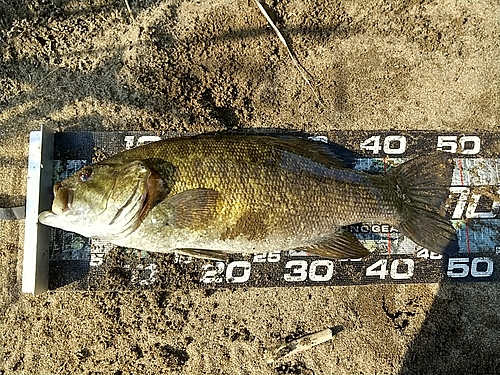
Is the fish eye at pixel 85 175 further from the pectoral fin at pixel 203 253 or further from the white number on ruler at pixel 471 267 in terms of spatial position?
the white number on ruler at pixel 471 267

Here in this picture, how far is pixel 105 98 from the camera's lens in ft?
10.7

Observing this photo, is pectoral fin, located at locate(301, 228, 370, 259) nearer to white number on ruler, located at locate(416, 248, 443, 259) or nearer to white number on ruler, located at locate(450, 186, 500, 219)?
white number on ruler, located at locate(416, 248, 443, 259)

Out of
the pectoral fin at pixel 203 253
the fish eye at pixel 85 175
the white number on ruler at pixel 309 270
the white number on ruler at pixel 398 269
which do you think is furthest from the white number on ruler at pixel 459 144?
the fish eye at pixel 85 175

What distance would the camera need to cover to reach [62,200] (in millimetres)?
2639

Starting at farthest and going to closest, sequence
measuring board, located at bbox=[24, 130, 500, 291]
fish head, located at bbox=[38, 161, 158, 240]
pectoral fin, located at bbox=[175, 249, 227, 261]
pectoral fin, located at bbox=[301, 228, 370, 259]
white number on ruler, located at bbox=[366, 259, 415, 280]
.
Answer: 1. white number on ruler, located at bbox=[366, 259, 415, 280]
2. measuring board, located at bbox=[24, 130, 500, 291]
3. pectoral fin, located at bbox=[301, 228, 370, 259]
4. pectoral fin, located at bbox=[175, 249, 227, 261]
5. fish head, located at bbox=[38, 161, 158, 240]

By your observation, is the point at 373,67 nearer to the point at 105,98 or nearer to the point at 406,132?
the point at 406,132

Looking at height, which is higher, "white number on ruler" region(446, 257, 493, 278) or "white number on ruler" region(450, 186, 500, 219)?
"white number on ruler" region(450, 186, 500, 219)

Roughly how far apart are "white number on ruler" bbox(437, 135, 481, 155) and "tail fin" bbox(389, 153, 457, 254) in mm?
197

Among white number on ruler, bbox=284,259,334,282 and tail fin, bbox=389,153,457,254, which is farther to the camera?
white number on ruler, bbox=284,259,334,282

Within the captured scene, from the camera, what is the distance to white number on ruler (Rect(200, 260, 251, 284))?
322 centimetres

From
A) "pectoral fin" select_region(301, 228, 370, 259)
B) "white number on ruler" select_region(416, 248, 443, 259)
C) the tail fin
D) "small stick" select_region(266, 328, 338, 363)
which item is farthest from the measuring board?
"small stick" select_region(266, 328, 338, 363)

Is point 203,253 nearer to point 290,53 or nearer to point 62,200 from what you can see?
point 62,200

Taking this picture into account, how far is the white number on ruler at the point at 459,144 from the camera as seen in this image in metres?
3.40

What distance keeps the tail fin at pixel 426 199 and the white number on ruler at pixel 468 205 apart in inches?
7.0
